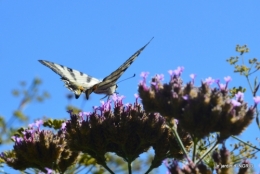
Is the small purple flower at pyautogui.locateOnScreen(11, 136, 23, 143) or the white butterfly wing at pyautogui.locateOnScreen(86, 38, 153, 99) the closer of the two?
the small purple flower at pyautogui.locateOnScreen(11, 136, 23, 143)

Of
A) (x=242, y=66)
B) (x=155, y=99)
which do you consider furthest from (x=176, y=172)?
(x=242, y=66)

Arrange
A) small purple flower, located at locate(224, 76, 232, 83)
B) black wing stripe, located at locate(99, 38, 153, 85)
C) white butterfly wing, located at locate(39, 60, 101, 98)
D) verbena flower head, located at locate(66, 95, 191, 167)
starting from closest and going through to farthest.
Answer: small purple flower, located at locate(224, 76, 232, 83) → verbena flower head, located at locate(66, 95, 191, 167) → black wing stripe, located at locate(99, 38, 153, 85) → white butterfly wing, located at locate(39, 60, 101, 98)

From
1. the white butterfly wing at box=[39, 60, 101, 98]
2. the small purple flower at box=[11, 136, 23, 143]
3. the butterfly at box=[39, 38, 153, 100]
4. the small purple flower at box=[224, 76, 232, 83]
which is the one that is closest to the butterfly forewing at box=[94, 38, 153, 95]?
the butterfly at box=[39, 38, 153, 100]

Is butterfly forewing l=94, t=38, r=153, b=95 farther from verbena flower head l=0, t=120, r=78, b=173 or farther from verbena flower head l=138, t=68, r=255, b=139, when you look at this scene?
verbena flower head l=138, t=68, r=255, b=139

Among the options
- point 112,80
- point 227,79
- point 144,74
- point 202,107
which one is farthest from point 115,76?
point 202,107

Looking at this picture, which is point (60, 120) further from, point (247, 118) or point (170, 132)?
point (247, 118)

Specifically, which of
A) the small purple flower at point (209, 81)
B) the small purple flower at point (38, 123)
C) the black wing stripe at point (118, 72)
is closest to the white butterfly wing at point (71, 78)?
the black wing stripe at point (118, 72)
